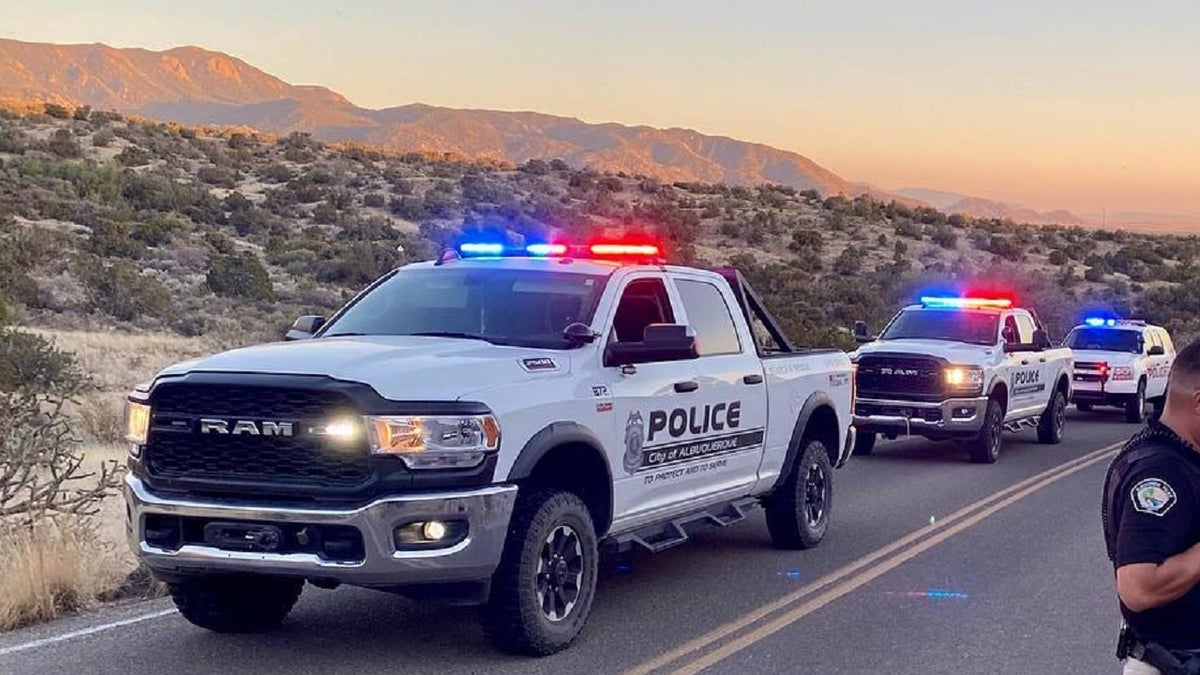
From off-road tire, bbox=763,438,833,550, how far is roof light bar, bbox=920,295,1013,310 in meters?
7.72

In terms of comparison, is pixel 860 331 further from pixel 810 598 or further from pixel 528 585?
pixel 528 585

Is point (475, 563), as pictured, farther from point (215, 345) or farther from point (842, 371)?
point (215, 345)

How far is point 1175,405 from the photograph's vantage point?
11.6 ft

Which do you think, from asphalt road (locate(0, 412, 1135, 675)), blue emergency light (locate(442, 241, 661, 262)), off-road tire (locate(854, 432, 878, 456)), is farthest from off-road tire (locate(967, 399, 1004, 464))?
blue emergency light (locate(442, 241, 661, 262))

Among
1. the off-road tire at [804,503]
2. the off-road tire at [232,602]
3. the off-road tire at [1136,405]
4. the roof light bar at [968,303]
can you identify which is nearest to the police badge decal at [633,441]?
the off-road tire at [232,602]

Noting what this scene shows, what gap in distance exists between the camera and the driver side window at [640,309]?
8250 millimetres

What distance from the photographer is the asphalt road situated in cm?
685

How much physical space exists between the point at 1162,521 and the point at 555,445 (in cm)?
387

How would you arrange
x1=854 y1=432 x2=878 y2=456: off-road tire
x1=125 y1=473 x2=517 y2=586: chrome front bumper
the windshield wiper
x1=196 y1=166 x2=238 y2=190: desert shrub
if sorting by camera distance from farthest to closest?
x1=196 y1=166 x2=238 y2=190: desert shrub
x1=854 y1=432 x2=878 y2=456: off-road tire
the windshield wiper
x1=125 y1=473 x2=517 y2=586: chrome front bumper

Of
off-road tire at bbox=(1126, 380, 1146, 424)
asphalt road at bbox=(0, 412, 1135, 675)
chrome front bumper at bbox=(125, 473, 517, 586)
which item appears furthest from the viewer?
off-road tire at bbox=(1126, 380, 1146, 424)

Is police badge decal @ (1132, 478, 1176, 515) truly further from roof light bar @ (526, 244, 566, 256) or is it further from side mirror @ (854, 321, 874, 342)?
side mirror @ (854, 321, 874, 342)

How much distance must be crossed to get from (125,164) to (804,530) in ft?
148

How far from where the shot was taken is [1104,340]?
24125 millimetres

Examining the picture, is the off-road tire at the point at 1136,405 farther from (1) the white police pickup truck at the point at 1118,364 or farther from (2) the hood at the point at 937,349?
(2) the hood at the point at 937,349
